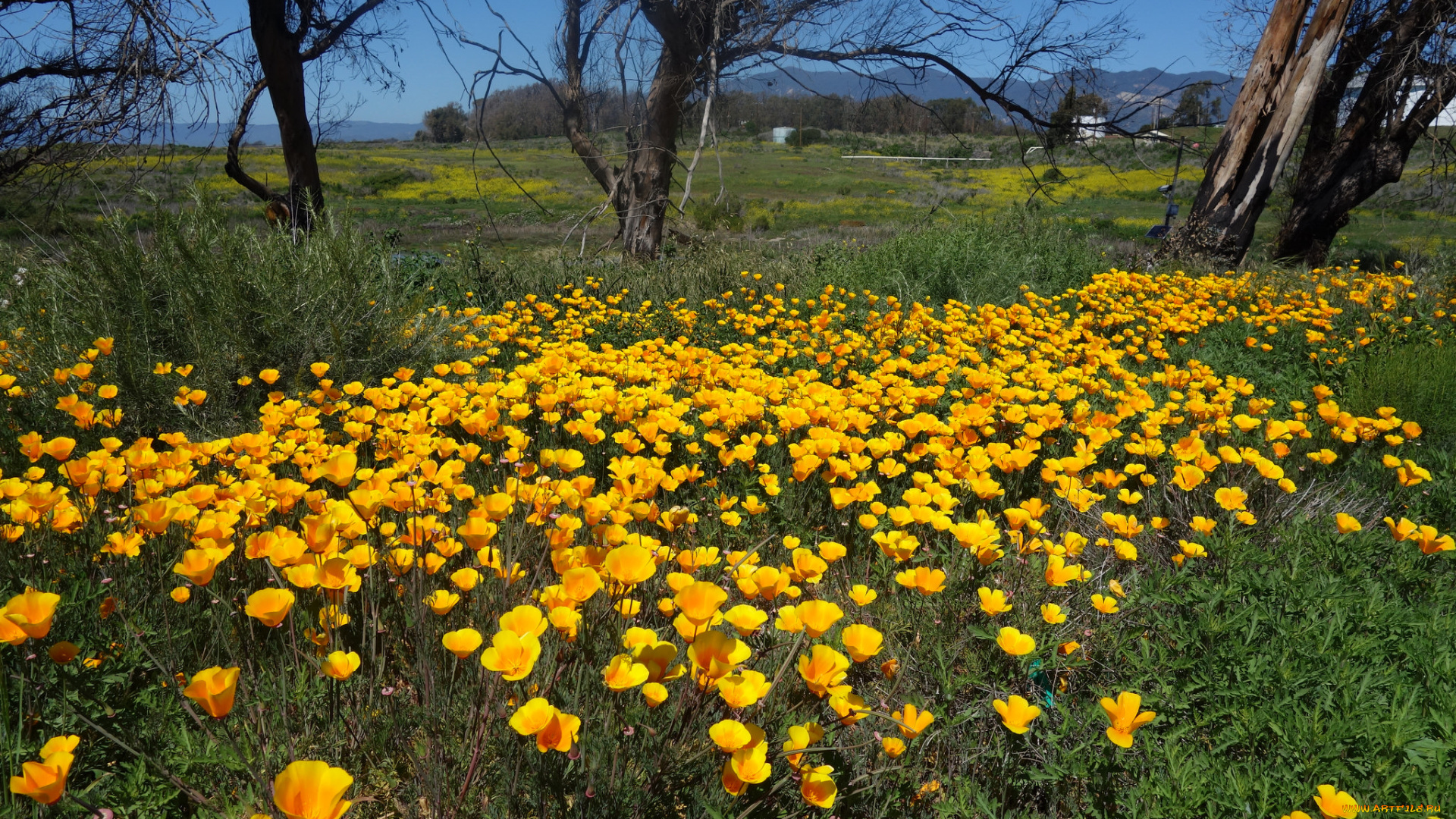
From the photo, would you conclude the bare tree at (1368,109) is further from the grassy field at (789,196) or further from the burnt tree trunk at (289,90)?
the burnt tree trunk at (289,90)

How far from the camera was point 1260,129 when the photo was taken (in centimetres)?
840

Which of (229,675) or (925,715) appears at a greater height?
(229,675)

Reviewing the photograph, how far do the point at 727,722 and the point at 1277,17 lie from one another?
10.4 m

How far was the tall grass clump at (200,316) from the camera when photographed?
352cm

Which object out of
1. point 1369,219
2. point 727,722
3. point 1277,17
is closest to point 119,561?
point 727,722

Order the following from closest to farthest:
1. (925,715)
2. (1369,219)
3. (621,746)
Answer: (925,715), (621,746), (1369,219)

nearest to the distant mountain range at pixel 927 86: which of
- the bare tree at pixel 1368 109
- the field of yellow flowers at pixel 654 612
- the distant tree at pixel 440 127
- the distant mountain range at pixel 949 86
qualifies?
the distant mountain range at pixel 949 86

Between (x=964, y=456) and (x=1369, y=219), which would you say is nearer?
(x=964, y=456)

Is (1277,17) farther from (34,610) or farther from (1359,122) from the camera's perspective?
(34,610)

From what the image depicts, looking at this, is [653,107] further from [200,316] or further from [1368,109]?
[1368,109]

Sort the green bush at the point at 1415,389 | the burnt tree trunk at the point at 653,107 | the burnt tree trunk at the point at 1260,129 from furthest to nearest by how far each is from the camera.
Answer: the burnt tree trunk at the point at 1260,129 < the burnt tree trunk at the point at 653,107 < the green bush at the point at 1415,389

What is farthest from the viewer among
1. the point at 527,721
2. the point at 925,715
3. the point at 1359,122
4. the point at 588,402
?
the point at 1359,122

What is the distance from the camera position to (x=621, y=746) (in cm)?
143

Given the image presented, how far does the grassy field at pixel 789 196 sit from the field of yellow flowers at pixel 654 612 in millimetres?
3109
